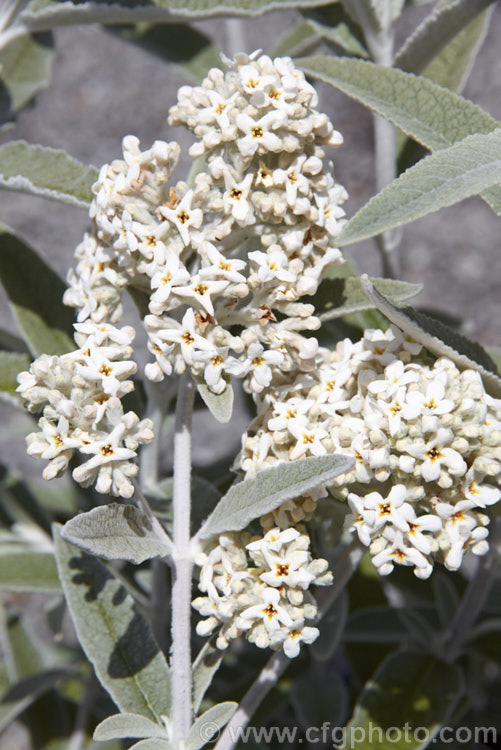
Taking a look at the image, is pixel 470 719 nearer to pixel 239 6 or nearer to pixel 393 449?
pixel 393 449

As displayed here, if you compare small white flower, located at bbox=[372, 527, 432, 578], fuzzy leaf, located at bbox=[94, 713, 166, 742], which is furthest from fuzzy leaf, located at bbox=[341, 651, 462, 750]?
small white flower, located at bbox=[372, 527, 432, 578]

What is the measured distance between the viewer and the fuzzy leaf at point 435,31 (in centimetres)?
150

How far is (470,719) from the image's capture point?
6.72 ft

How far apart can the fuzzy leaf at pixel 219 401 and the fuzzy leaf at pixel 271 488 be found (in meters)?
0.10

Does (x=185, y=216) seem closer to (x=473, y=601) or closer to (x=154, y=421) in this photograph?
(x=154, y=421)

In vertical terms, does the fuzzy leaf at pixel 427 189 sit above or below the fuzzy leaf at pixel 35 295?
above

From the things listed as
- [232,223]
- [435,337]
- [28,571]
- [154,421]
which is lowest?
[28,571]

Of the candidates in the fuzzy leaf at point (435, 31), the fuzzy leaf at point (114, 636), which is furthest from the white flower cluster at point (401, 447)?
the fuzzy leaf at point (435, 31)

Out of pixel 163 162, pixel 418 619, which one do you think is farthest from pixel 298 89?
pixel 418 619

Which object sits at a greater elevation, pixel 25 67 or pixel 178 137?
pixel 25 67

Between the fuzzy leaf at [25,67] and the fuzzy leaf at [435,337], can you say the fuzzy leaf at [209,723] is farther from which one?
the fuzzy leaf at [25,67]

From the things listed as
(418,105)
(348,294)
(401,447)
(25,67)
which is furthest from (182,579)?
(25,67)

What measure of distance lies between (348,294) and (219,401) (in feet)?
1.07

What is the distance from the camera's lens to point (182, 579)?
1.27 m
